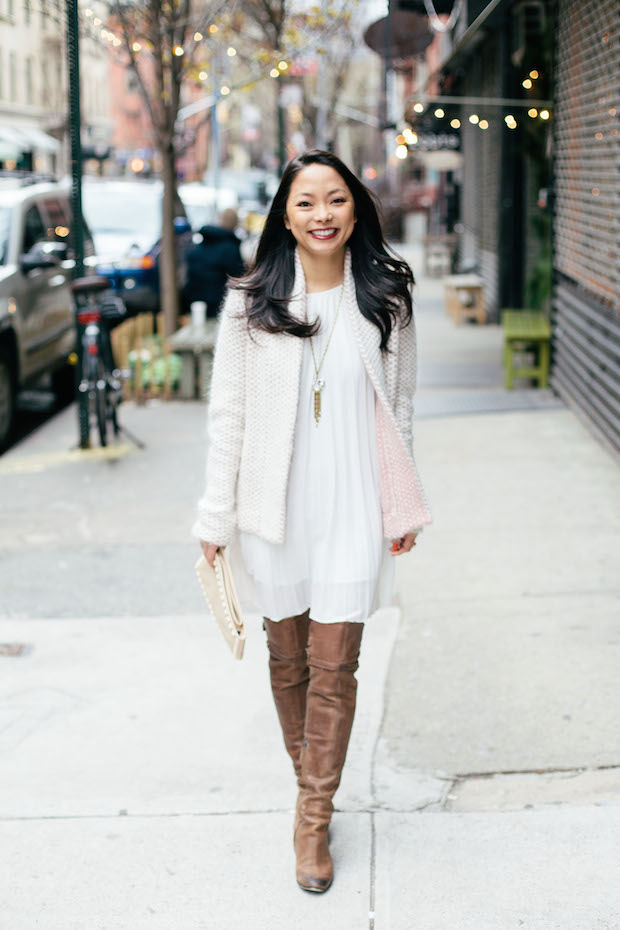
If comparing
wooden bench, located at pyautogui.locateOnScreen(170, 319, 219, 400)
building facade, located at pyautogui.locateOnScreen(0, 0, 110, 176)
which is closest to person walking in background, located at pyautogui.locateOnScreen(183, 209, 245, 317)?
wooden bench, located at pyautogui.locateOnScreen(170, 319, 219, 400)

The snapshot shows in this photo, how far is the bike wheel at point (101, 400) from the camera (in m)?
8.99

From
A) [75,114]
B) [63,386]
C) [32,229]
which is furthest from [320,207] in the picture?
[63,386]

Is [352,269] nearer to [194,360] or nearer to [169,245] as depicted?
[194,360]

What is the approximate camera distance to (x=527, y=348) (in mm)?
11125

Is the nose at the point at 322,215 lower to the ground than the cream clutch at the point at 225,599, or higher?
higher

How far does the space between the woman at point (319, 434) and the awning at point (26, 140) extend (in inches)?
1383

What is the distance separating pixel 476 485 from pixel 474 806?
3.98 metres

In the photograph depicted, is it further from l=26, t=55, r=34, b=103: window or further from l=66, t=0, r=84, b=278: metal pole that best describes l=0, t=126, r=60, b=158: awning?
l=66, t=0, r=84, b=278: metal pole

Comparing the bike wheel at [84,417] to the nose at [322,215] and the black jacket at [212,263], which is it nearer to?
the black jacket at [212,263]

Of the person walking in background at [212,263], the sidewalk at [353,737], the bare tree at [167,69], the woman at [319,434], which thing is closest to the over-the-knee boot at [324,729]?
the woman at [319,434]

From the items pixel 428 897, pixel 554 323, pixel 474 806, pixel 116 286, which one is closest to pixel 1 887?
pixel 428 897

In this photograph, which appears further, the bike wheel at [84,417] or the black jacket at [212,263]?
the black jacket at [212,263]

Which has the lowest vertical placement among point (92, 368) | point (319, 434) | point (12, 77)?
point (92, 368)

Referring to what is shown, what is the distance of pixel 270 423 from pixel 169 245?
9910mm
